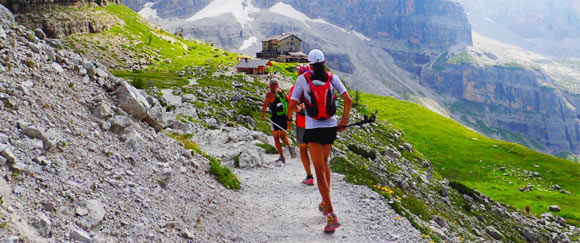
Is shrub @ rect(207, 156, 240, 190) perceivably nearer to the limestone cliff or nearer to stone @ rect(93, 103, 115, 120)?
stone @ rect(93, 103, 115, 120)

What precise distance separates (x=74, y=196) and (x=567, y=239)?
41632 mm

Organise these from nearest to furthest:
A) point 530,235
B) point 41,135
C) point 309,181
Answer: point 41,135 < point 309,181 < point 530,235

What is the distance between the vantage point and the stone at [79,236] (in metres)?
5.88

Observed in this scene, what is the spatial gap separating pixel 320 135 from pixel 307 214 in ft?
9.92

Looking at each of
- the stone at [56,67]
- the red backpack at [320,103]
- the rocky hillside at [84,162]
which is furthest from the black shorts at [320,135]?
the stone at [56,67]

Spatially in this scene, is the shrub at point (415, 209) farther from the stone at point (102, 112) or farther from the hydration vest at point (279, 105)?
the stone at point (102, 112)

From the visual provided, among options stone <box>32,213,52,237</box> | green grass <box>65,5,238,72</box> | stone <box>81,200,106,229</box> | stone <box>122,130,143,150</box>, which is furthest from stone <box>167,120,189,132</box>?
green grass <box>65,5,238,72</box>

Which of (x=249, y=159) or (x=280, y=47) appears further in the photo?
(x=280, y=47)

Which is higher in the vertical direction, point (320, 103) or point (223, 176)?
point (320, 103)

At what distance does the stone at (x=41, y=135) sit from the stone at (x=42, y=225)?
2.03 m

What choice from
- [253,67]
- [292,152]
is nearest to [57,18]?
[253,67]

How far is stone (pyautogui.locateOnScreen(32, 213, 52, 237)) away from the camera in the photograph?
556cm

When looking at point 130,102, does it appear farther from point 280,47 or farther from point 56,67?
→ point 280,47

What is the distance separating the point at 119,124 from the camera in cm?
1008
